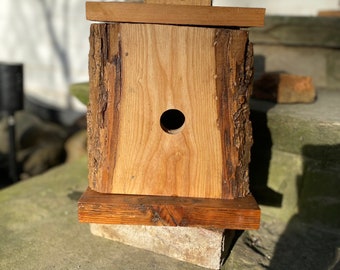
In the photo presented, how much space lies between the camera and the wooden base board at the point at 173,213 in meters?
1.43

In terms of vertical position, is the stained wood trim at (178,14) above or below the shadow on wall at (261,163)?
above

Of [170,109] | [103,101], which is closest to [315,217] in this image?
[170,109]

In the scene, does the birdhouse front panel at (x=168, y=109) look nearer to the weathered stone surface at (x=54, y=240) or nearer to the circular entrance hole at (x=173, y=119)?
the circular entrance hole at (x=173, y=119)

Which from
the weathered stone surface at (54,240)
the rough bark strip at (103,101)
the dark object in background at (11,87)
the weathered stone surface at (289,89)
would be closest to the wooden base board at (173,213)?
the rough bark strip at (103,101)

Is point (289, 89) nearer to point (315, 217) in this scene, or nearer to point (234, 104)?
point (315, 217)

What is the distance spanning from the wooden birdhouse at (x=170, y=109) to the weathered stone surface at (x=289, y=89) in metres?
0.74

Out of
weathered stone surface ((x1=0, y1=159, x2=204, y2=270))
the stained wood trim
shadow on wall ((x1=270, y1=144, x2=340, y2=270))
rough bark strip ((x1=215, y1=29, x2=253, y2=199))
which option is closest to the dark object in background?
weathered stone surface ((x1=0, y1=159, x2=204, y2=270))

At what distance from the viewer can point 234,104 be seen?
146 cm

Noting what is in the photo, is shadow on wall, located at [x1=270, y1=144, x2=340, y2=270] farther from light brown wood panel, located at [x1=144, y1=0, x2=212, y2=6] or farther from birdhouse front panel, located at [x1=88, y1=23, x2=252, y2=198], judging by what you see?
light brown wood panel, located at [x1=144, y1=0, x2=212, y2=6]

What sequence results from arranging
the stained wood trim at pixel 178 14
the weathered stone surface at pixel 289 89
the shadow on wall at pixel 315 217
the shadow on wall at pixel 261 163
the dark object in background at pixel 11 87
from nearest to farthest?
the stained wood trim at pixel 178 14
the shadow on wall at pixel 315 217
the shadow on wall at pixel 261 163
the weathered stone surface at pixel 289 89
the dark object in background at pixel 11 87

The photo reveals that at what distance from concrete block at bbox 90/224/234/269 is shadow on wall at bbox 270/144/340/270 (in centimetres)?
28

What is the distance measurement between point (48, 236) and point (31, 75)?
13.1 ft

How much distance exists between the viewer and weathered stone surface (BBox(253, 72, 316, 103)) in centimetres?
217

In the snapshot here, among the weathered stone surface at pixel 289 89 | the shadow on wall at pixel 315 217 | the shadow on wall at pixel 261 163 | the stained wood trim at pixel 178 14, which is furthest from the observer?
the weathered stone surface at pixel 289 89
